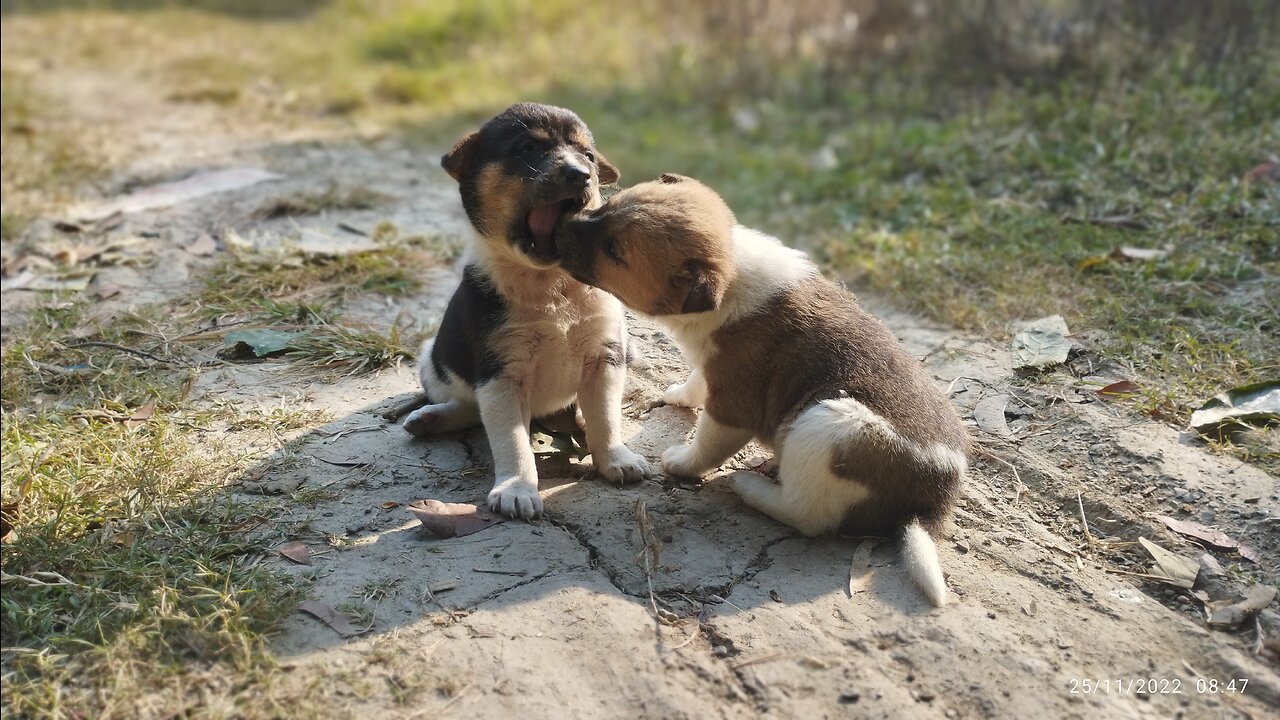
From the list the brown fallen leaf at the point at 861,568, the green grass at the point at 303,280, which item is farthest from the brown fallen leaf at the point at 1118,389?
the green grass at the point at 303,280

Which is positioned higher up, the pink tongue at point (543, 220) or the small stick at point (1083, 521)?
the pink tongue at point (543, 220)

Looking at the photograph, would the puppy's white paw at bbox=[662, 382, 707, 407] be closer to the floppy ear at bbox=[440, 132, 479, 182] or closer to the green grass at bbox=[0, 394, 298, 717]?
the floppy ear at bbox=[440, 132, 479, 182]

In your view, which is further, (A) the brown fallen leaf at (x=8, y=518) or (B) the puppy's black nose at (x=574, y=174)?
(B) the puppy's black nose at (x=574, y=174)

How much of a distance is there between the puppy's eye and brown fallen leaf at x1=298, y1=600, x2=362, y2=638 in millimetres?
1812

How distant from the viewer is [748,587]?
4176 millimetres

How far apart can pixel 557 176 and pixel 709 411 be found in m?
1.25

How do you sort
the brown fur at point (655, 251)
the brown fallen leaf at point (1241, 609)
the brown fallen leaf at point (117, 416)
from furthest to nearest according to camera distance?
the brown fallen leaf at point (117, 416)
the brown fur at point (655, 251)
the brown fallen leaf at point (1241, 609)

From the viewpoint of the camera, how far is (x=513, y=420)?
486 centimetres

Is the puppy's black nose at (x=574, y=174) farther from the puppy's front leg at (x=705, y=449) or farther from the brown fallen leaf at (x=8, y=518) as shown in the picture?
the brown fallen leaf at (x=8, y=518)

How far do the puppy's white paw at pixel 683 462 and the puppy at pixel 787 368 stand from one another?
0.45 feet

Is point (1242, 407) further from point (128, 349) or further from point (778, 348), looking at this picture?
point (128, 349)

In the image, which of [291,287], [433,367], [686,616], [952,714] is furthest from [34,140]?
[952,714]

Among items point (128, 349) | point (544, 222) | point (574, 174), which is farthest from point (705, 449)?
point (128, 349)

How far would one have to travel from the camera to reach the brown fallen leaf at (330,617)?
3.79 m
